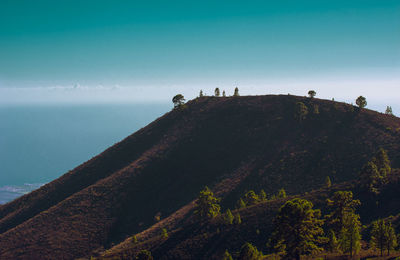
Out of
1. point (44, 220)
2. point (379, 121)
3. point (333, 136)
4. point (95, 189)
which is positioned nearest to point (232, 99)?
point (333, 136)

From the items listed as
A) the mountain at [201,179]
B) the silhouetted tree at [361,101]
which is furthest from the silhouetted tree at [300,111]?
the silhouetted tree at [361,101]

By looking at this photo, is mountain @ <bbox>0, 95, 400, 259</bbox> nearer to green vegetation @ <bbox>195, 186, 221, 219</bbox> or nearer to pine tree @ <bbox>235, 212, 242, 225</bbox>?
pine tree @ <bbox>235, 212, 242, 225</bbox>

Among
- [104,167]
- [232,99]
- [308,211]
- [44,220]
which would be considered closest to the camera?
[308,211]

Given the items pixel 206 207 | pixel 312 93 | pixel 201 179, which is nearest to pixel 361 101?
pixel 312 93

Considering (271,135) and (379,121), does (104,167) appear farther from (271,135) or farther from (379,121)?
(379,121)

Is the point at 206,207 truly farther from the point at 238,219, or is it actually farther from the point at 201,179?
the point at 201,179
